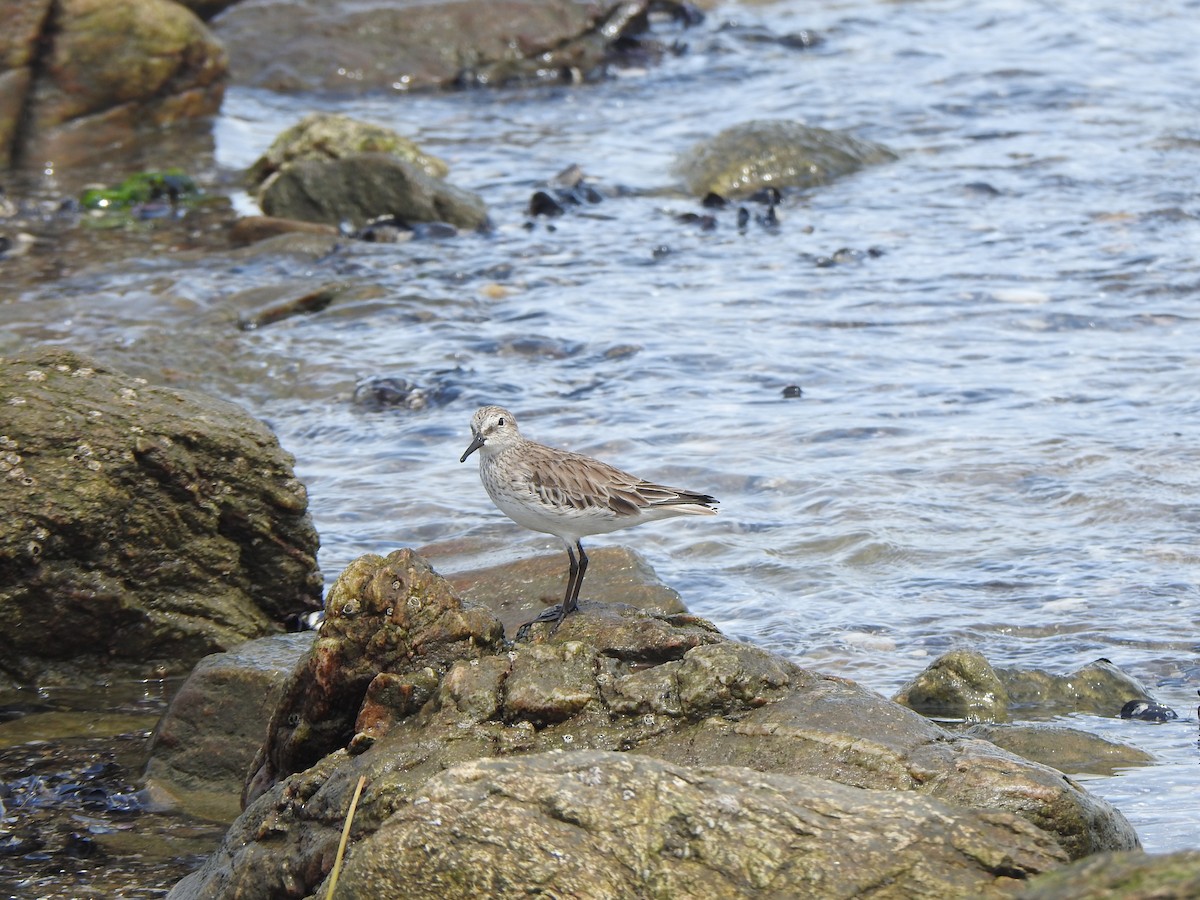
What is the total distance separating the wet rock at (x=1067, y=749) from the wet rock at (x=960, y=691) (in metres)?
0.32

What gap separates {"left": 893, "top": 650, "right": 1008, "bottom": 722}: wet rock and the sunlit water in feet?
1.29

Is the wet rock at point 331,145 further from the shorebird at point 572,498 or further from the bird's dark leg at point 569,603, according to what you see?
the bird's dark leg at point 569,603

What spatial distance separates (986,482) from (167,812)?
5.91m

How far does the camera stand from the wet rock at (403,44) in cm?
2281

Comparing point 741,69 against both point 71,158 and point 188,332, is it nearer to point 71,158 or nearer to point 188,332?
point 71,158

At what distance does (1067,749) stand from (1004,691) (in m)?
0.68

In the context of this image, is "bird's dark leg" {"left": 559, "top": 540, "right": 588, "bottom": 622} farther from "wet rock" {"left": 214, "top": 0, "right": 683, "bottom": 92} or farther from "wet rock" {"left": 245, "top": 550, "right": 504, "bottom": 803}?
"wet rock" {"left": 214, "top": 0, "right": 683, "bottom": 92}

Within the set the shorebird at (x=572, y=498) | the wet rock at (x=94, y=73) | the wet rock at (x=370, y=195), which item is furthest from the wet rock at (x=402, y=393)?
the wet rock at (x=94, y=73)

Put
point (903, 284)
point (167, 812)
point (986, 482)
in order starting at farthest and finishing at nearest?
1. point (903, 284)
2. point (986, 482)
3. point (167, 812)

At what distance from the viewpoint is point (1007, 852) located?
4465 millimetres

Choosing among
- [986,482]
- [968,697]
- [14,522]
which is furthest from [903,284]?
[14,522]

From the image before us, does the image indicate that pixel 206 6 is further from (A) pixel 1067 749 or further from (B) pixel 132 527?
(A) pixel 1067 749

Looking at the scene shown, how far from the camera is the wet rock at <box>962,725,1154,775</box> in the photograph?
21.6ft

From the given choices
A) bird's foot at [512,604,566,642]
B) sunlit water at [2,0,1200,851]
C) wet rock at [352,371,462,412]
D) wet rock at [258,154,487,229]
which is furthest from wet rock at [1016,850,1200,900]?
wet rock at [258,154,487,229]
